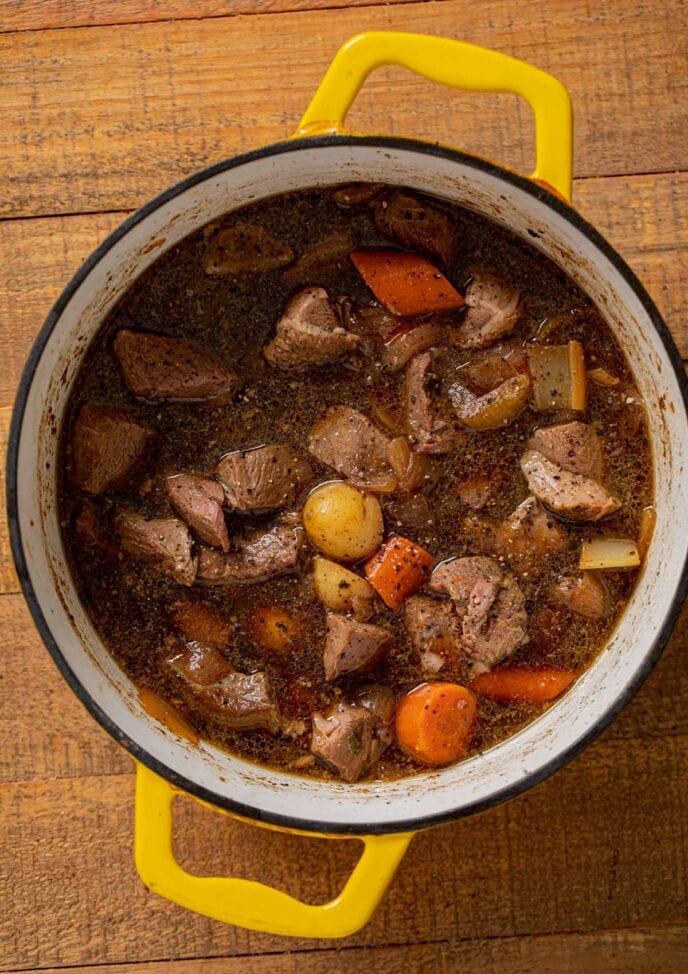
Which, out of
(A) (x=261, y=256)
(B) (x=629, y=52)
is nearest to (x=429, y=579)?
(A) (x=261, y=256)

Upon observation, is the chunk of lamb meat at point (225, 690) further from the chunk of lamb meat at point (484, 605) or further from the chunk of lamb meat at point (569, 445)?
the chunk of lamb meat at point (569, 445)

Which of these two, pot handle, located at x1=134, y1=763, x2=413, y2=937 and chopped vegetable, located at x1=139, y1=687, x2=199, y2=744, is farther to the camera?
chopped vegetable, located at x1=139, y1=687, x2=199, y2=744

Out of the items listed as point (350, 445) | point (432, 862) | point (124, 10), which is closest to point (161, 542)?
point (350, 445)

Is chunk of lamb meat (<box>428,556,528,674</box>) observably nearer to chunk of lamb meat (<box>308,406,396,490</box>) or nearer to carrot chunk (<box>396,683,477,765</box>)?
carrot chunk (<box>396,683,477,765</box>)

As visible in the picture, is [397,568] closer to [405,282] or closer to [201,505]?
[201,505]

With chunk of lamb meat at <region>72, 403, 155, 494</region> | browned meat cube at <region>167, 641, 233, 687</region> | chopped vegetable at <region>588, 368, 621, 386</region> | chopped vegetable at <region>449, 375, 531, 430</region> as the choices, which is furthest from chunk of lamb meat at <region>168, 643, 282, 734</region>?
chopped vegetable at <region>588, 368, 621, 386</region>

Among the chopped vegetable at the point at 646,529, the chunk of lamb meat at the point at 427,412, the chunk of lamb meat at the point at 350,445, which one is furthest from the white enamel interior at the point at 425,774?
the chunk of lamb meat at the point at 350,445
